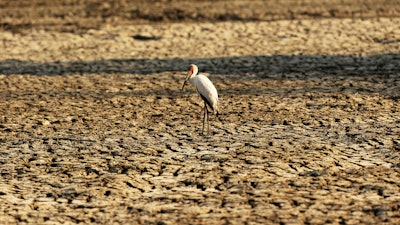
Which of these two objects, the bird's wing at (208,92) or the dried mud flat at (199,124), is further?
the bird's wing at (208,92)

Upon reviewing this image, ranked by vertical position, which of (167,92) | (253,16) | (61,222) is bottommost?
(61,222)

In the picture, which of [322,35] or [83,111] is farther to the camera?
[322,35]

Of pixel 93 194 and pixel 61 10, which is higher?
pixel 61 10

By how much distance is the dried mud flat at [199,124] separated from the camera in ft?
19.7

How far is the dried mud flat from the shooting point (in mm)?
6020

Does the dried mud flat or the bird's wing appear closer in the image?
the dried mud flat

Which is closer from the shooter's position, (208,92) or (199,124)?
(208,92)

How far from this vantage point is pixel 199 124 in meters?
8.02

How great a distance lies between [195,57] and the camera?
10805mm

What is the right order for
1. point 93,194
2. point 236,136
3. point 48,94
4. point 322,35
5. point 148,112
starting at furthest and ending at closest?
point 322,35 < point 48,94 < point 148,112 < point 236,136 < point 93,194

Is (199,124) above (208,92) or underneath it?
underneath

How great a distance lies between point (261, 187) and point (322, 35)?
5.86m

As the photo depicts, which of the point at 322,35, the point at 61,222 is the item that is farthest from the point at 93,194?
the point at 322,35

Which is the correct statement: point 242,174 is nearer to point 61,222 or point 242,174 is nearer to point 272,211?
point 272,211
